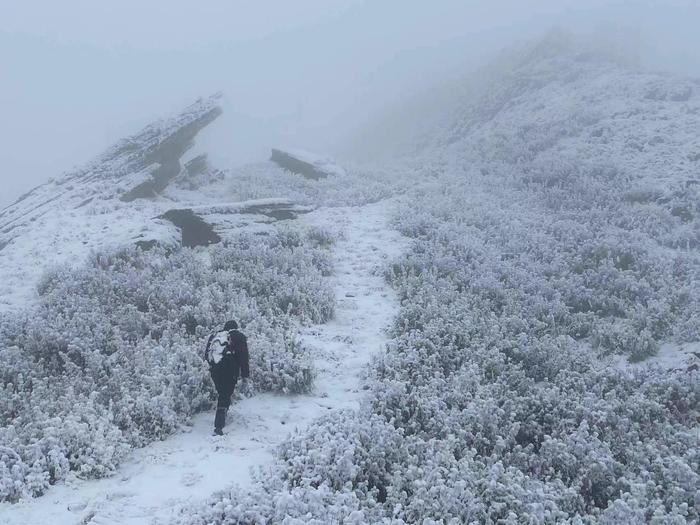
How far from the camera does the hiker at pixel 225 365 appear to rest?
7.42m

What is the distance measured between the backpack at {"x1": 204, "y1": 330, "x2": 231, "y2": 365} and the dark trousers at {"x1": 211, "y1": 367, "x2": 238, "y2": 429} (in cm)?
15

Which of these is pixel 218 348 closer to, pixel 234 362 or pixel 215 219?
pixel 234 362

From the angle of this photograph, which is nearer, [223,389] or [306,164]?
[223,389]

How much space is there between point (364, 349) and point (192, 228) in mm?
8276

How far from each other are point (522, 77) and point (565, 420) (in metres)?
34.4

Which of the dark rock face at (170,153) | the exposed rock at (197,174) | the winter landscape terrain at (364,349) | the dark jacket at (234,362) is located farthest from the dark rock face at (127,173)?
the dark jacket at (234,362)

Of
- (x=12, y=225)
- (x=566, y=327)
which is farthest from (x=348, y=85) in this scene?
(x=566, y=327)

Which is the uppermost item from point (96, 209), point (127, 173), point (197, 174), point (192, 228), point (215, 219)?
point (127, 173)

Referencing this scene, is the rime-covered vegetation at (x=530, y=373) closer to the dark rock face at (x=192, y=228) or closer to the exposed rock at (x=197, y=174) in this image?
the dark rock face at (x=192, y=228)

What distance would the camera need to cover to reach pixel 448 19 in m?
102

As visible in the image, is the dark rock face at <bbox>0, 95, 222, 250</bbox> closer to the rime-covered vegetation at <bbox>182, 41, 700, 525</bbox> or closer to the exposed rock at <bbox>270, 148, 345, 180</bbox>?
→ the exposed rock at <bbox>270, 148, 345, 180</bbox>

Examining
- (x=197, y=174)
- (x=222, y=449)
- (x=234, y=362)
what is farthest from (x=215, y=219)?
(x=197, y=174)

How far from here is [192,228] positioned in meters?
16.0

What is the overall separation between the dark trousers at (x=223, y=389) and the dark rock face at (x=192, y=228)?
837cm
